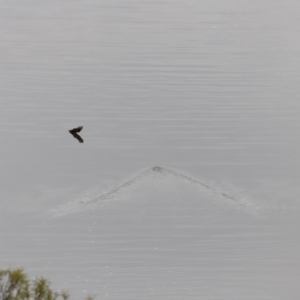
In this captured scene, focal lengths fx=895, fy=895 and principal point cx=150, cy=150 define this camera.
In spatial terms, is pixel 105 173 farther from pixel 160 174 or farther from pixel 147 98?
pixel 147 98

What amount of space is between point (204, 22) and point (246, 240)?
15.6 m

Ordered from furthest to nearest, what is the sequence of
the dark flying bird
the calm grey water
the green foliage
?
the dark flying bird → the calm grey water → the green foliage

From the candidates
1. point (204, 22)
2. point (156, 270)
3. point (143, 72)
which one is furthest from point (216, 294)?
point (204, 22)

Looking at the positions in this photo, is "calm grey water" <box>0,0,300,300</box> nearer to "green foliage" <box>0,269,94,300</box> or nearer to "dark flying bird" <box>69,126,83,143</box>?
"dark flying bird" <box>69,126,83,143</box>

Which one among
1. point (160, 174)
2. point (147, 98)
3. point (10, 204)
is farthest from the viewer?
point (147, 98)

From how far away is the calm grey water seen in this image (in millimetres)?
8547

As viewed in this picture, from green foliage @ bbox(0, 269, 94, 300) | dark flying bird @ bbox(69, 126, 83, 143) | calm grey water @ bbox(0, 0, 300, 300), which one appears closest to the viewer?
green foliage @ bbox(0, 269, 94, 300)

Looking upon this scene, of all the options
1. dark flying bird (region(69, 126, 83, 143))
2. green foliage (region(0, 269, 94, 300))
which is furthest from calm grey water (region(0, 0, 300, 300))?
green foliage (region(0, 269, 94, 300))

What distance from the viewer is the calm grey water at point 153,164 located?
28.0ft

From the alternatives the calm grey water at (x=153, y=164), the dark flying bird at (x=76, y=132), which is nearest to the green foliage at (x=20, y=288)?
the calm grey water at (x=153, y=164)

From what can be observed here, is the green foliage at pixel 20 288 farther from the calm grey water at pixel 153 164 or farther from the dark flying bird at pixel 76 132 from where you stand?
the dark flying bird at pixel 76 132

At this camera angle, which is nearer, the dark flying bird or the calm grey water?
the calm grey water

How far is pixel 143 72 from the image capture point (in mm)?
17266

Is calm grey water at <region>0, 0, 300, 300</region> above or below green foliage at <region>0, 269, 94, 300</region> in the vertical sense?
above
